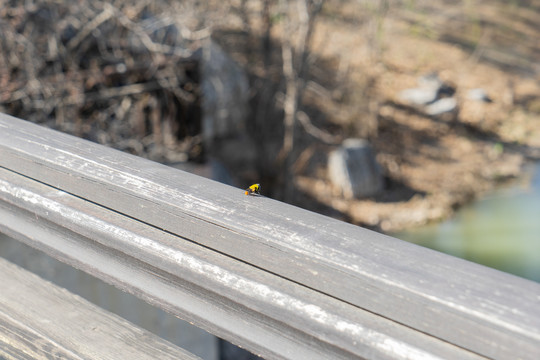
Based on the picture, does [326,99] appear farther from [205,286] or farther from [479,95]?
[205,286]

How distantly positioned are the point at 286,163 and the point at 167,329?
4.79 m

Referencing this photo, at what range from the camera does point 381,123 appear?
10.2 m

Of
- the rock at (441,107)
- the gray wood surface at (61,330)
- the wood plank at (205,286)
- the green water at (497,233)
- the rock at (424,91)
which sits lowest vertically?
the green water at (497,233)

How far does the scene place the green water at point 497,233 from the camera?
734 centimetres

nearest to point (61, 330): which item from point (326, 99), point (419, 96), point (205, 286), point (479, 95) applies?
point (205, 286)

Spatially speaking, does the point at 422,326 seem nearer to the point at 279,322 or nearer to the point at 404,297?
the point at 404,297

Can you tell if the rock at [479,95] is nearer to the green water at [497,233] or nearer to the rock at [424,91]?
the rock at [424,91]

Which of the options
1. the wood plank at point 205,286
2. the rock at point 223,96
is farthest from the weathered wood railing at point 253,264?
the rock at point 223,96

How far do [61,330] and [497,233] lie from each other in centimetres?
738

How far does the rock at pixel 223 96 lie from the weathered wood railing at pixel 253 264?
6.74 meters

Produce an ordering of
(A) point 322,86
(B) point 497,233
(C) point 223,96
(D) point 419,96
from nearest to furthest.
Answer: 1. (B) point 497,233
2. (C) point 223,96
3. (A) point 322,86
4. (D) point 419,96

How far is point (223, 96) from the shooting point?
8320 mm

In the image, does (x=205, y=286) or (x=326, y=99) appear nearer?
(x=205, y=286)

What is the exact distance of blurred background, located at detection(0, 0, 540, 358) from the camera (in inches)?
212
